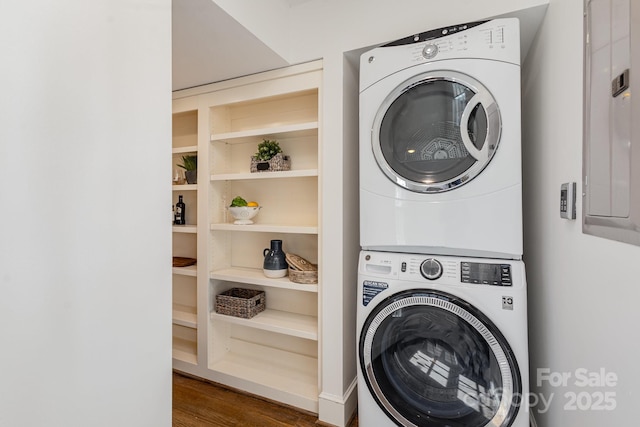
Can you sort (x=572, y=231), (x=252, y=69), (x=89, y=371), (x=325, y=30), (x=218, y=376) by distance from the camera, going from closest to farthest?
(x=89, y=371) → (x=572, y=231) → (x=325, y=30) → (x=252, y=69) → (x=218, y=376)

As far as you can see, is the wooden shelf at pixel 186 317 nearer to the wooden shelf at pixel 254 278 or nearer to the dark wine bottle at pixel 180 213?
the wooden shelf at pixel 254 278

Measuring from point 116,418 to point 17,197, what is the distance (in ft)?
2.20

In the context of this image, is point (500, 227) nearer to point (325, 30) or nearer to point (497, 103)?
point (497, 103)

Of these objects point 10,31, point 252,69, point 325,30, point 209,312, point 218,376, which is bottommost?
point 218,376

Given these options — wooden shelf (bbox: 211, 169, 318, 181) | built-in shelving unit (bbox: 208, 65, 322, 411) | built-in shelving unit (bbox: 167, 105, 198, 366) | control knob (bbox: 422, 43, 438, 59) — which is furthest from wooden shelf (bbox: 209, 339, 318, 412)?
control knob (bbox: 422, 43, 438, 59)

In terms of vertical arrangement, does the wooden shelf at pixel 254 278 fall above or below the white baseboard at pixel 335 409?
above

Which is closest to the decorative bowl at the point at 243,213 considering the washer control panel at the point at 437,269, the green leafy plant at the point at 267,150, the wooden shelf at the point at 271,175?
the wooden shelf at the point at 271,175

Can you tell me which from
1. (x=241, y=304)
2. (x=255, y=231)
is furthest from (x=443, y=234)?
(x=241, y=304)

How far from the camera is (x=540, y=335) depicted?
1397 mm

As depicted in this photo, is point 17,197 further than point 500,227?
No

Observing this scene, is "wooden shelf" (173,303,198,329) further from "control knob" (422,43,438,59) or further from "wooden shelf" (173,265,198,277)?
"control knob" (422,43,438,59)

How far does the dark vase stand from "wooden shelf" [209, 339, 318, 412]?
66 centimetres

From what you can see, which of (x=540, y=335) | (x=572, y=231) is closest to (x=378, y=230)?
(x=572, y=231)

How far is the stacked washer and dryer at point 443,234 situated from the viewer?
1.23m
